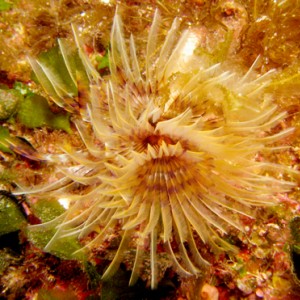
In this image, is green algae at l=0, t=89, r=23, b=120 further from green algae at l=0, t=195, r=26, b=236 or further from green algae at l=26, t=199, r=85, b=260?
green algae at l=26, t=199, r=85, b=260

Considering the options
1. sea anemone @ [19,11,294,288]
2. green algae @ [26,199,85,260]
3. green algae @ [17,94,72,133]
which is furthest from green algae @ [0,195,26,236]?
green algae @ [17,94,72,133]

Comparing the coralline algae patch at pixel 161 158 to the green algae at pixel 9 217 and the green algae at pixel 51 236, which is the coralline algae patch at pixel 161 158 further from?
the green algae at pixel 9 217

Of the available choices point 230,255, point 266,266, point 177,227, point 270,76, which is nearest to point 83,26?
point 270,76

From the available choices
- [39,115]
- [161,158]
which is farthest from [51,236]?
[161,158]

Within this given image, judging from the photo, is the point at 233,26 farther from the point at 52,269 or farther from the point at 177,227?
the point at 52,269

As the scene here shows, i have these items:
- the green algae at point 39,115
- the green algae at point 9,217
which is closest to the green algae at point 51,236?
the green algae at point 9,217

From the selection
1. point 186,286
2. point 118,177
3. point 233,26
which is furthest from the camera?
point 233,26
